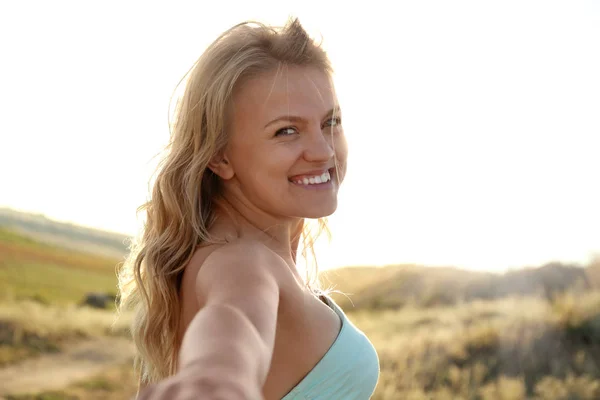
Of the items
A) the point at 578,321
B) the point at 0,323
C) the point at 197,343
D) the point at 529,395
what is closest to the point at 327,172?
the point at 197,343

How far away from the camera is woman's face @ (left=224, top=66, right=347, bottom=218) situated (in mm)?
1486

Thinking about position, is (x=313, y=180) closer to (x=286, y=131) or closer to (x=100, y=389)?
(x=286, y=131)

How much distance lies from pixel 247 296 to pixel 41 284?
153 inches

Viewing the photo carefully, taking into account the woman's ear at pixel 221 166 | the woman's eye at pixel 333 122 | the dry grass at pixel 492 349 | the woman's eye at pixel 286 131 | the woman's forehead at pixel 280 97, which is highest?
the woman's forehead at pixel 280 97

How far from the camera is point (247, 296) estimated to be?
3.47ft

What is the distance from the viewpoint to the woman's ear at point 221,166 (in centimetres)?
156

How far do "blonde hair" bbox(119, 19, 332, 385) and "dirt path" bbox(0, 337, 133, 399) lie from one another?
278 centimetres

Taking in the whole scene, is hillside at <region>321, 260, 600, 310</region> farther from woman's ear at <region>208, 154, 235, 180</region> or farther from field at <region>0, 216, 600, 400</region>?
woman's ear at <region>208, 154, 235, 180</region>

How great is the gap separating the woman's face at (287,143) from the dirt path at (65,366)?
306cm

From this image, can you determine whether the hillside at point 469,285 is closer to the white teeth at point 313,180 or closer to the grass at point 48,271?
the grass at point 48,271

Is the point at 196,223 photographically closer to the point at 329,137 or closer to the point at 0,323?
the point at 329,137

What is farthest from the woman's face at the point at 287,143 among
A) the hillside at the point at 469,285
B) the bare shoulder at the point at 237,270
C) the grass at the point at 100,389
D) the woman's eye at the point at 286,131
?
the hillside at the point at 469,285

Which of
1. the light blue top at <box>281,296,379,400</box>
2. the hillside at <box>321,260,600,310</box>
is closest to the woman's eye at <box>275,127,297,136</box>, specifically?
the light blue top at <box>281,296,379,400</box>

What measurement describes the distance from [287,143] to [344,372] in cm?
47
